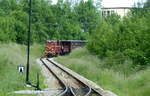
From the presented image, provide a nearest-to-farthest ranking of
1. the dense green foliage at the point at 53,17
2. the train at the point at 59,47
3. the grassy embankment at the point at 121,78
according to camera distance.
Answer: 1. the grassy embankment at the point at 121,78
2. the train at the point at 59,47
3. the dense green foliage at the point at 53,17

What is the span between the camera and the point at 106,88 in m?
22.4

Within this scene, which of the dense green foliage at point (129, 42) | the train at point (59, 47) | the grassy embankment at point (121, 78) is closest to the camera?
the grassy embankment at point (121, 78)

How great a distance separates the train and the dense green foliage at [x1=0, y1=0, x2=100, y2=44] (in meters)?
6.46

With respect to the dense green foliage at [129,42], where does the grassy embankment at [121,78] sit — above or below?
below

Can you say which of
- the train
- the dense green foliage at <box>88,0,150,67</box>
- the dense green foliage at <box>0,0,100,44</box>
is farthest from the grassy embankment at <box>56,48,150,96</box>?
the dense green foliage at <box>0,0,100,44</box>

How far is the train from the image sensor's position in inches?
2655

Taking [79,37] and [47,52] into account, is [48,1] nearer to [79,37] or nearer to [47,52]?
[79,37]

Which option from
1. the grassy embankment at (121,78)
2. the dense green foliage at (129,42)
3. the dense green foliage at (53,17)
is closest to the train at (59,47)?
the dense green foliage at (53,17)

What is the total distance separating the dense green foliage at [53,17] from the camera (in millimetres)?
83637

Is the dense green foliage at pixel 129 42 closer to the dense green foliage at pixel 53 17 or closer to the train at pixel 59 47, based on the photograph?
the train at pixel 59 47

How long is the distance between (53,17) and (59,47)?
25.8 meters

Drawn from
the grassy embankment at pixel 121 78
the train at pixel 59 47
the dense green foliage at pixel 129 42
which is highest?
the dense green foliage at pixel 129 42

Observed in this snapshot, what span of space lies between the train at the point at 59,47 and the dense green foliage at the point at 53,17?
21.2 ft

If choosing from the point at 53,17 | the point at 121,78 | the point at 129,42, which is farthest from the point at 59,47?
the point at 121,78
